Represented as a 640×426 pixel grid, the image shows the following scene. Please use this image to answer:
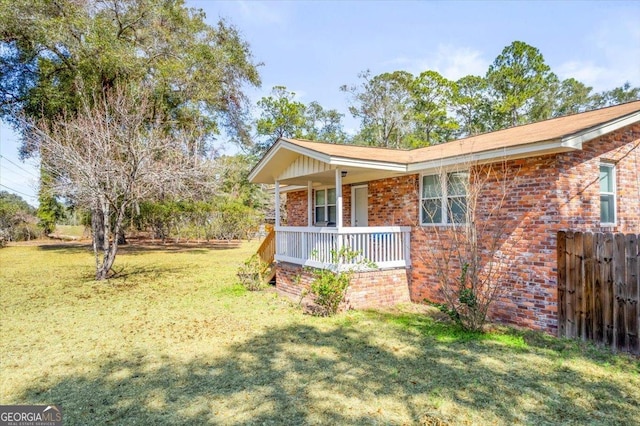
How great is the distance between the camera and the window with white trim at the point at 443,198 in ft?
25.2

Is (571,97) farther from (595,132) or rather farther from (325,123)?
(595,132)

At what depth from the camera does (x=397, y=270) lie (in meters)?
8.69

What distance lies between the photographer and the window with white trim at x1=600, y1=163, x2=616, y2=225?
727 centimetres

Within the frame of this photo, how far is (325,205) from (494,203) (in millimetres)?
6164

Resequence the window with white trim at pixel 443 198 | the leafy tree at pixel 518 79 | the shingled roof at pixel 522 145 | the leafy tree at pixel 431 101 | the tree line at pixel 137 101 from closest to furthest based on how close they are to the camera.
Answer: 1. the shingled roof at pixel 522 145
2. the window with white trim at pixel 443 198
3. the tree line at pixel 137 101
4. the leafy tree at pixel 518 79
5. the leafy tree at pixel 431 101

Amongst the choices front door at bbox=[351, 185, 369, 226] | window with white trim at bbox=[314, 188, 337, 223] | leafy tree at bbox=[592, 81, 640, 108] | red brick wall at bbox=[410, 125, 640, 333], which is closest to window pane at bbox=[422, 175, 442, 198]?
red brick wall at bbox=[410, 125, 640, 333]

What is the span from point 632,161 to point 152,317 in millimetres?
10608

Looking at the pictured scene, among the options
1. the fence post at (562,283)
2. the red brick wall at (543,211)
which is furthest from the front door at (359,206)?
the fence post at (562,283)

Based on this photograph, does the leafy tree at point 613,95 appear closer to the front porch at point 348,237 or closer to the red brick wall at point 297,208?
the red brick wall at point 297,208

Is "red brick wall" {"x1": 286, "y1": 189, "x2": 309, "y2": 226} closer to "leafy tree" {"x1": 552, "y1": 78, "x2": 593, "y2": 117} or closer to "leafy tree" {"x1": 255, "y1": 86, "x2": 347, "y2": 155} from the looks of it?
"leafy tree" {"x1": 255, "y1": 86, "x2": 347, "y2": 155}

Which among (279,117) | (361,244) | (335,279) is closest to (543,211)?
(361,244)

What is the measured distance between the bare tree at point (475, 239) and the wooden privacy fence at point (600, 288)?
0.96 metres

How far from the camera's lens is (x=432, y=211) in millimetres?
8602

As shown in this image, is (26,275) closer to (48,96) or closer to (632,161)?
(48,96)
